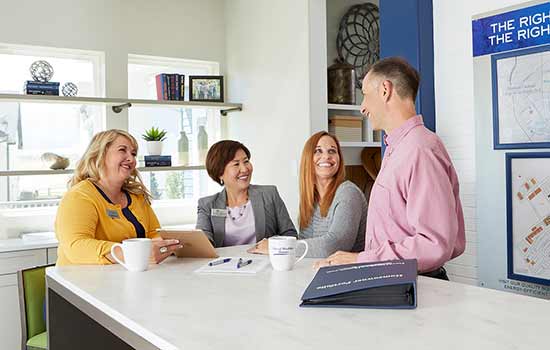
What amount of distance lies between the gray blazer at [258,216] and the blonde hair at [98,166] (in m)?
0.30

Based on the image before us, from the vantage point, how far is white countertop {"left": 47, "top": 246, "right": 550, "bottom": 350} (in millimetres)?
1066

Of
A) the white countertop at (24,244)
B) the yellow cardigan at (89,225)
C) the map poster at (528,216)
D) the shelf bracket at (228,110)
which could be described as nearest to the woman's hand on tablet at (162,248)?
the yellow cardigan at (89,225)

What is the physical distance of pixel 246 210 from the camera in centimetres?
275

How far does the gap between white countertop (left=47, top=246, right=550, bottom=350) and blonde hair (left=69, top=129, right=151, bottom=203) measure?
86cm

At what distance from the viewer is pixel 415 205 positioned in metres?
1.62

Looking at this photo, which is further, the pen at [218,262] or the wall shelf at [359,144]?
the wall shelf at [359,144]

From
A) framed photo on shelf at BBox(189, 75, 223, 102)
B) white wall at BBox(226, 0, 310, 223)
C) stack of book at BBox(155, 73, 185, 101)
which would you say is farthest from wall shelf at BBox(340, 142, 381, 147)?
stack of book at BBox(155, 73, 185, 101)

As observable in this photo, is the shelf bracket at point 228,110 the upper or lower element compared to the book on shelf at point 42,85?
lower

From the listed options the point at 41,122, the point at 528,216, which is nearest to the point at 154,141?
the point at 41,122

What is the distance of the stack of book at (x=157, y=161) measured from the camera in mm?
4273

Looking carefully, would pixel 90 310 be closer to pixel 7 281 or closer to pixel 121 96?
pixel 7 281

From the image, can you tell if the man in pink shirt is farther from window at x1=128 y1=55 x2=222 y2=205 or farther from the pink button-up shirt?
window at x1=128 y1=55 x2=222 y2=205

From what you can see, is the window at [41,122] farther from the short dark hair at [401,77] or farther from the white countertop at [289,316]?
the short dark hair at [401,77]

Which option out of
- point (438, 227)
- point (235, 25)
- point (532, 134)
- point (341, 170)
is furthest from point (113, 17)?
point (438, 227)
